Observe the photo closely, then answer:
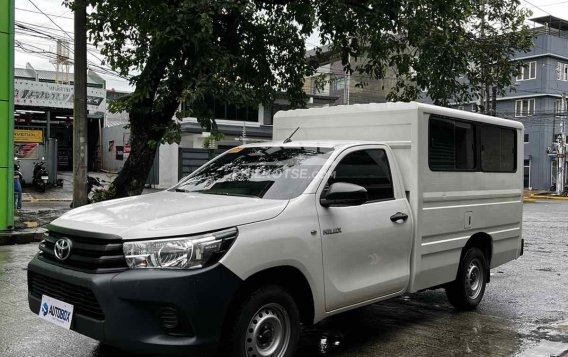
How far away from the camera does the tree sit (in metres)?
8.66

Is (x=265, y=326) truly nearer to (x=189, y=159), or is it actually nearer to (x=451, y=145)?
(x=451, y=145)

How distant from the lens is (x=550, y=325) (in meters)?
5.89

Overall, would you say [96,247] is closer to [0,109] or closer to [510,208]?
[510,208]

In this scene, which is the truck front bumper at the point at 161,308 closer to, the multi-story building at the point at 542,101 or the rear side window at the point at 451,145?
the rear side window at the point at 451,145

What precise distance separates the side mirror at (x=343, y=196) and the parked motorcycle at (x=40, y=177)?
809 inches

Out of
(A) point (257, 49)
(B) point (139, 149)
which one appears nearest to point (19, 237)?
(B) point (139, 149)

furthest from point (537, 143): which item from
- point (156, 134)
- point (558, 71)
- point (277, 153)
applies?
point (277, 153)

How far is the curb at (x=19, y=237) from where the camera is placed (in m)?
10.8

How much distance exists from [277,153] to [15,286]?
4142 mm

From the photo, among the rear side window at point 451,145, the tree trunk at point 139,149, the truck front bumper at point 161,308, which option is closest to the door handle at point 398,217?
the rear side window at point 451,145

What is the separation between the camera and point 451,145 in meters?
5.89

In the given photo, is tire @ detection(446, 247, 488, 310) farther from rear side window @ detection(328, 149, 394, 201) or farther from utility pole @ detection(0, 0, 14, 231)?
utility pole @ detection(0, 0, 14, 231)

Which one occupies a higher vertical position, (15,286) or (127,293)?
(127,293)

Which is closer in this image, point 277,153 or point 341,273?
point 341,273
